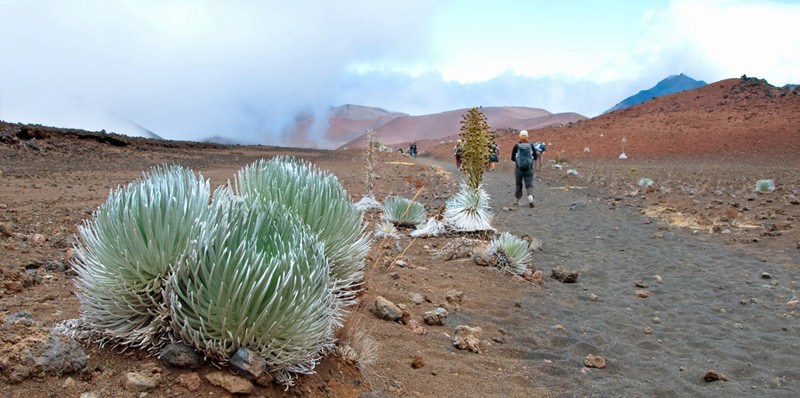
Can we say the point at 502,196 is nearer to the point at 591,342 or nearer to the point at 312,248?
the point at 591,342

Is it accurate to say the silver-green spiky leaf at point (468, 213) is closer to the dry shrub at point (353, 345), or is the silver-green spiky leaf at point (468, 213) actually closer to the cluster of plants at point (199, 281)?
the dry shrub at point (353, 345)

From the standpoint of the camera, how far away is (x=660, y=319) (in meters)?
3.43

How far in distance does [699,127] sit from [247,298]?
28740 millimetres

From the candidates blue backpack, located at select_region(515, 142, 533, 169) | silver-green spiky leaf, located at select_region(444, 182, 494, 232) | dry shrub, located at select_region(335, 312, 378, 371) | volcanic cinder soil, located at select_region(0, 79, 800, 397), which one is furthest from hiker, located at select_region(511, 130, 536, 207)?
dry shrub, located at select_region(335, 312, 378, 371)

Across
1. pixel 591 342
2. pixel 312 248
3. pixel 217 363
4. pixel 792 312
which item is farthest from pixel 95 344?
pixel 792 312

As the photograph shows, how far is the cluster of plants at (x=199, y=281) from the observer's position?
154 centimetres

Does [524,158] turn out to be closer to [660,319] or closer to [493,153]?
[493,153]

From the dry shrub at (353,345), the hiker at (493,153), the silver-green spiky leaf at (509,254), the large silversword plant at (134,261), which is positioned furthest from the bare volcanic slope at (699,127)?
the large silversword plant at (134,261)

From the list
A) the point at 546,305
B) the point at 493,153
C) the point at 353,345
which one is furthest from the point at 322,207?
the point at 493,153

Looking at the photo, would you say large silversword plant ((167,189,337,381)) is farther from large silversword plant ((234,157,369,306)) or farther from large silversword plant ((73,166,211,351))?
large silversword plant ((234,157,369,306))

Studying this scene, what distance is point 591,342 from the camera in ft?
9.71

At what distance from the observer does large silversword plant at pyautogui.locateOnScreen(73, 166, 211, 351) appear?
5.24 feet

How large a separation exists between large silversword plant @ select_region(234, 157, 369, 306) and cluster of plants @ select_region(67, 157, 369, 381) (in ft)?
1.80

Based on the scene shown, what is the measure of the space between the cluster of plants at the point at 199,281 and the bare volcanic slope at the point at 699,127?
834 inches
